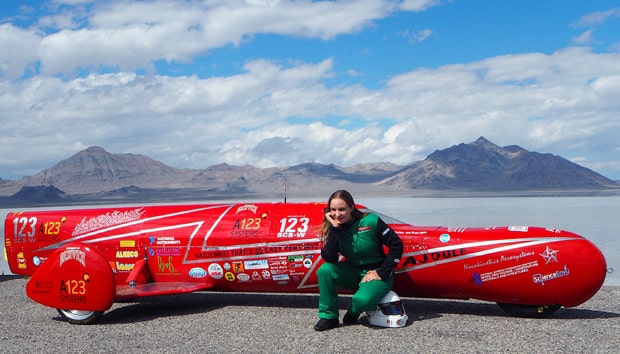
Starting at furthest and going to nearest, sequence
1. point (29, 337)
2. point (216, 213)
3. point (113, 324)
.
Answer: point (216, 213) < point (113, 324) < point (29, 337)

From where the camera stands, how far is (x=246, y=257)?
28.2 ft

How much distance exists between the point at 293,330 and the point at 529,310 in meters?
2.91

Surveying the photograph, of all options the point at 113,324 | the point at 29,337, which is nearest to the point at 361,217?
the point at 113,324

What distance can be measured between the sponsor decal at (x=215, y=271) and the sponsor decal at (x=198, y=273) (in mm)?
98

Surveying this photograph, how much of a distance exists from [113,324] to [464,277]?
14.6 ft

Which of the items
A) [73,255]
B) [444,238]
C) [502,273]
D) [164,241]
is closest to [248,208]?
[164,241]

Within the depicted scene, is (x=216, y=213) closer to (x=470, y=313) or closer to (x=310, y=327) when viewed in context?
(x=310, y=327)

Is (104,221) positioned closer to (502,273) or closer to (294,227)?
(294,227)

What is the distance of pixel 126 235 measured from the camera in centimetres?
918

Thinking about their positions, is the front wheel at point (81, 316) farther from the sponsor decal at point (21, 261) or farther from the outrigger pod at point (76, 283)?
the sponsor decal at point (21, 261)

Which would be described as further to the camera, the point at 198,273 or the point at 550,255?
the point at 198,273

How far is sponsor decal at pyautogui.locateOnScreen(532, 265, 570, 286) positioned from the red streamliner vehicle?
0.01 metres

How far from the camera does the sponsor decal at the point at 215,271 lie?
28.6 feet

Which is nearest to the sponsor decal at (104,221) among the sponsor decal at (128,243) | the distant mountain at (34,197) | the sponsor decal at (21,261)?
the sponsor decal at (128,243)
